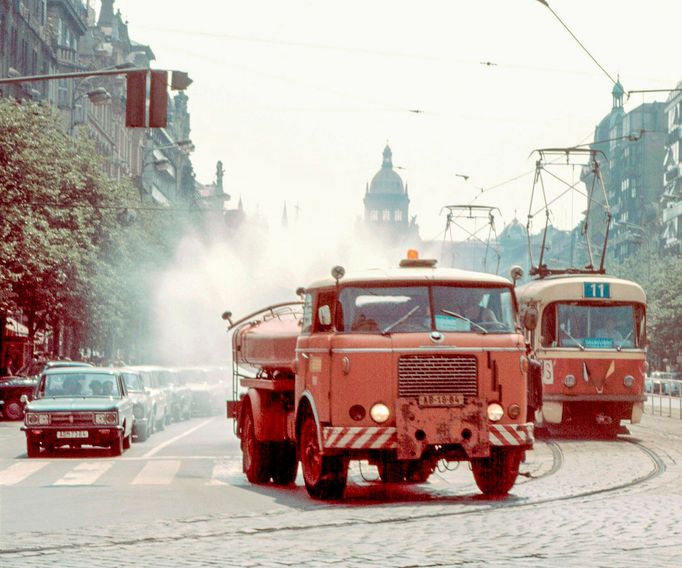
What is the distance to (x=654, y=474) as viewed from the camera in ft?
64.3

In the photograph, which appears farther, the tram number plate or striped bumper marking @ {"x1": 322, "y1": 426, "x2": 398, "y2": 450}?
the tram number plate

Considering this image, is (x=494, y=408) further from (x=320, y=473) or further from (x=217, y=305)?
(x=217, y=305)

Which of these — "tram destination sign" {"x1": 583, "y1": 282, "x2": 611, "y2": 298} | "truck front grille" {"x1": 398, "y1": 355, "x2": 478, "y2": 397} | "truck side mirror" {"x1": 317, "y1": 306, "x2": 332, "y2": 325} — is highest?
"tram destination sign" {"x1": 583, "y1": 282, "x2": 611, "y2": 298}

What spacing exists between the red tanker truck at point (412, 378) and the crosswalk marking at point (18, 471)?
13.9ft

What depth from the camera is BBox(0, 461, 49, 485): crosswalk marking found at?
19469 millimetres

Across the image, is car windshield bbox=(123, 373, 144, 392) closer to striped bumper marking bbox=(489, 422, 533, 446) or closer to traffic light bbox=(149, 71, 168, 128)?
traffic light bbox=(149, 71, 168, 128)

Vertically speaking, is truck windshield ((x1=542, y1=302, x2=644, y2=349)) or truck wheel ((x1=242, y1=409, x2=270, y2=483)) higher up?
truck windshield ((x1=542, y1=302, x2=644, y2=349))

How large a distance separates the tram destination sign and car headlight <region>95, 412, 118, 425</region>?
28.0ft

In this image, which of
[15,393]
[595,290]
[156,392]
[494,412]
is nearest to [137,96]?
[494,412]

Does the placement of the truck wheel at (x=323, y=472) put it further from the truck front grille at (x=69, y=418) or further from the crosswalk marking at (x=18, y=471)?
the truck front grille at (x=69, y=418)

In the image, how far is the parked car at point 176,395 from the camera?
40.0 m

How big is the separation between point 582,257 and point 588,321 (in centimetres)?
15767

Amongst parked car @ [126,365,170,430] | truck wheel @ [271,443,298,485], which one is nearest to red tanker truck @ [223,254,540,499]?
truck wheel @ [271,443,298,485]

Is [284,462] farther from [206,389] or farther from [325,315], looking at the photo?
[206,389]
